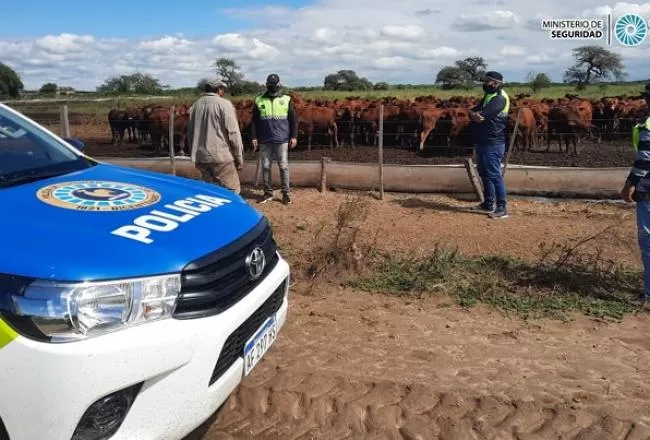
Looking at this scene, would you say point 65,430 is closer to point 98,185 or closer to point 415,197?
point 98,185

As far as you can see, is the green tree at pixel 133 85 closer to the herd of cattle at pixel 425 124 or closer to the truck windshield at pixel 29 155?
the herd of cattle at pixel 425 124

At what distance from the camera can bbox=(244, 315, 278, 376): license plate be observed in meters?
2.73

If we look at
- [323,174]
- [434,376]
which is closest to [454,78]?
[323,174]

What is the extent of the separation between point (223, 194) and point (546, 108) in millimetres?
18243

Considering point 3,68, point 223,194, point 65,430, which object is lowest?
point 65,430

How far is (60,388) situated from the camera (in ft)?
6.53

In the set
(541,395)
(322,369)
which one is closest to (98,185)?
(322,369)

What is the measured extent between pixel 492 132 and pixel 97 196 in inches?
243

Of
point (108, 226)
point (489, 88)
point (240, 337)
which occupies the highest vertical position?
point (489, 88)

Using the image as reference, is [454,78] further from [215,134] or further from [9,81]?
[215,134]

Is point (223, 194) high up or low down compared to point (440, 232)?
up

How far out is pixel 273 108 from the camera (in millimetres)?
8625

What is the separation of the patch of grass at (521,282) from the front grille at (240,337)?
7.42ft

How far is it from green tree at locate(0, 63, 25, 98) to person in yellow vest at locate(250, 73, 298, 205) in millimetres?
27037
